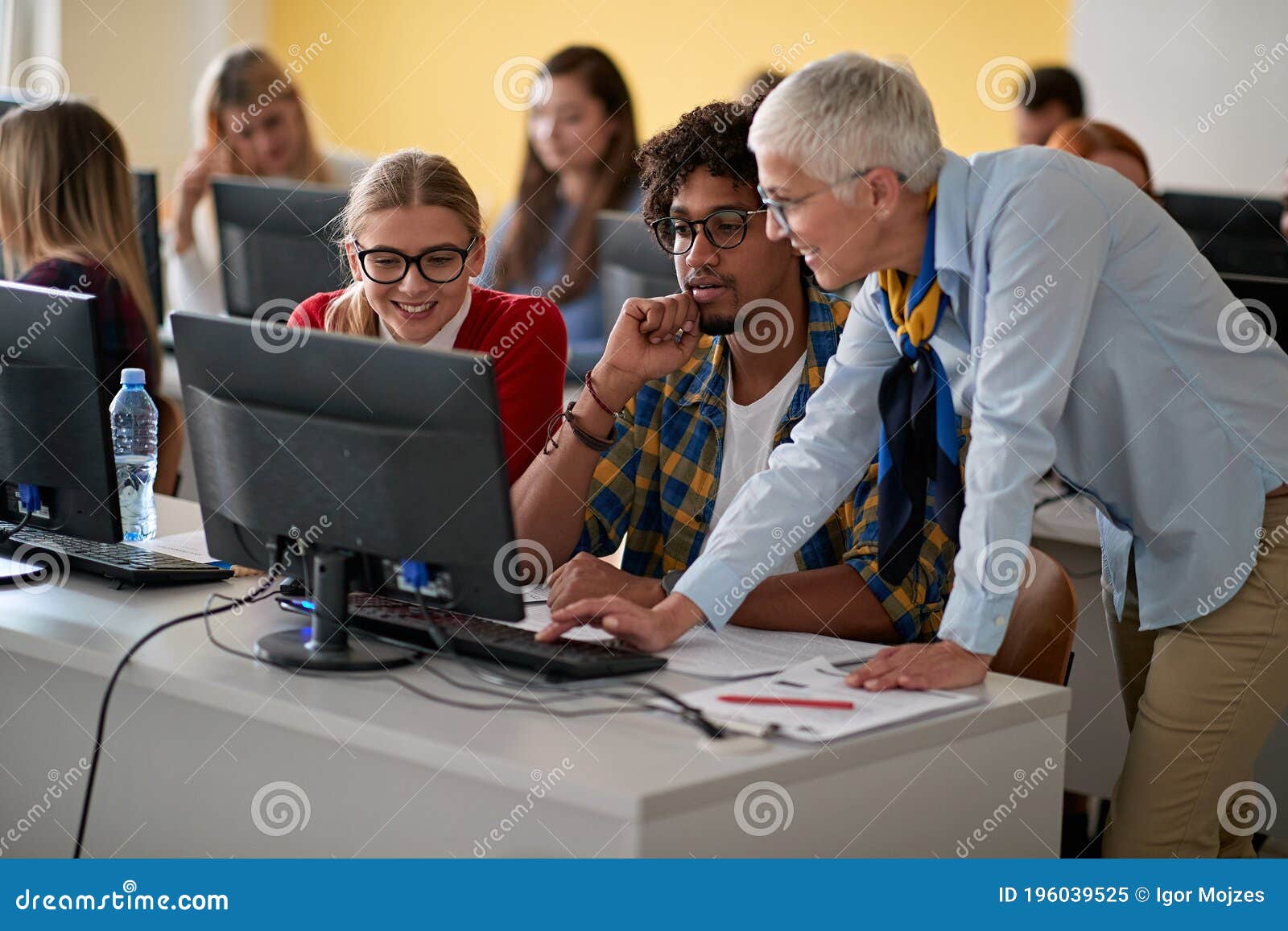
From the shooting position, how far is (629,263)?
3.09 meters

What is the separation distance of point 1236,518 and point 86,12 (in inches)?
210

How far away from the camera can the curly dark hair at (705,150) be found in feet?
6.65

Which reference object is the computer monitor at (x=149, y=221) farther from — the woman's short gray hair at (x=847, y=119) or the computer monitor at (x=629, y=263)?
the woman's short gray hair at (x=847, y=119)

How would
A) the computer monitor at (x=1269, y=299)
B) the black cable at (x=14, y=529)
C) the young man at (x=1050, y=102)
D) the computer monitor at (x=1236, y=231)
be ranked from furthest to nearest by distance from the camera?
1. the young man at (x=1050, y=102)
2. the computer monitor at (x=1236, y=231)
3. the computer monitor at (x=1269, y=299)
4. the black cable at (x=14, y=529)

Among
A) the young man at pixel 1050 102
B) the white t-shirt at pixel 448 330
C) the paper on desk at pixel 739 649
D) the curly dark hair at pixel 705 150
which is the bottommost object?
the paper on desk at pixel 739 649

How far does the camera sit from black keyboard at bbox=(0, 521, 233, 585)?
1.94m

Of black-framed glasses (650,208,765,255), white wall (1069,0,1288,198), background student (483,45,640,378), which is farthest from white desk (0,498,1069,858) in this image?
white wall (1069,0,1288,198)

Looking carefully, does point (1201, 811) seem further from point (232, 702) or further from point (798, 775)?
point (232, 702)

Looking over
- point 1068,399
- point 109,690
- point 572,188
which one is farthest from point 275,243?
point 1068,399

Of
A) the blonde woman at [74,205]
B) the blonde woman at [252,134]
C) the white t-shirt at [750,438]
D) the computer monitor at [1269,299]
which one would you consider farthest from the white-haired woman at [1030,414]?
the blonde woman at [252,134]

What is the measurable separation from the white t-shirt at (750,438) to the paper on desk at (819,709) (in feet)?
1.54

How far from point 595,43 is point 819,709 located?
16.7 feet

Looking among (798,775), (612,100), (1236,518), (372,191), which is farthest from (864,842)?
(612,100)

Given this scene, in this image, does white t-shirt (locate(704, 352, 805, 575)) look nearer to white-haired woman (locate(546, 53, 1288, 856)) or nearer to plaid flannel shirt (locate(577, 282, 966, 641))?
plaid flannel shirt (locate(577, 282, 966, 641))
